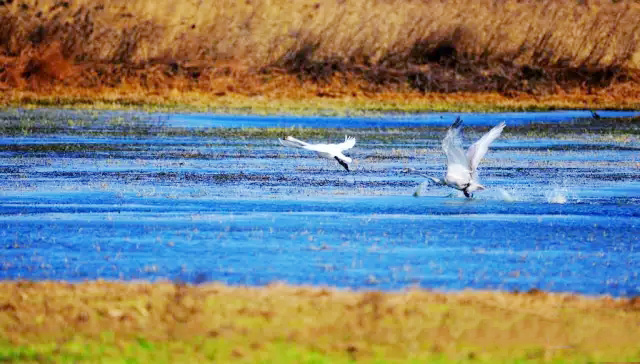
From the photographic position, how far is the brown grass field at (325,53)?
65.3 meters

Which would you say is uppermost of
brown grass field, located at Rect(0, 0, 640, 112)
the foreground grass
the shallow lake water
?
brown grass field, located at Rect(0, 0, 640, 112)

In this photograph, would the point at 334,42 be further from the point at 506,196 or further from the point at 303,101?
the point at 506,196

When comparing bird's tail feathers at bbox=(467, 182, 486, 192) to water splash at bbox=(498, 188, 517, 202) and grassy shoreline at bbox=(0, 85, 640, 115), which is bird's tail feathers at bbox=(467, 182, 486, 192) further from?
grassy shoreline at bbox=(0, 85, 640, 115)

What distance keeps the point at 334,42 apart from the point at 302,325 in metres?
77.1

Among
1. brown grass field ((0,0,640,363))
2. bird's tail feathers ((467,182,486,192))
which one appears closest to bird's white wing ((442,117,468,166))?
bird's tail feathers ((467,182,486,192))

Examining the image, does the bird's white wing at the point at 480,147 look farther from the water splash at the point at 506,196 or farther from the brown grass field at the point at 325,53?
the brown grass field at the point at 325,53

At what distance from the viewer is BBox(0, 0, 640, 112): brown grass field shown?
65.3 meters

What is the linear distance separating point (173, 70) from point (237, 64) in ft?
17.0

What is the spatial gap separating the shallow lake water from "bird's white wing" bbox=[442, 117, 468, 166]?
0.64 m

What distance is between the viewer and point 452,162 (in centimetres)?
1842

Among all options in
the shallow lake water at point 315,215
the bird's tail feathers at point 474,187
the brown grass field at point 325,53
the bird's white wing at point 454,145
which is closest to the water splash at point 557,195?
the shallow lake water at point 315,215

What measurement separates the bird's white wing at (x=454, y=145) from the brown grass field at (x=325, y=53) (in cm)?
3748

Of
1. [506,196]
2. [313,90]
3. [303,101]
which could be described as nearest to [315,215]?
[506,196]

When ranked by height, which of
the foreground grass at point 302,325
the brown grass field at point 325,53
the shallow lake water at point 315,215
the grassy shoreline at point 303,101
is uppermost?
the brown grass field at point 325,53
